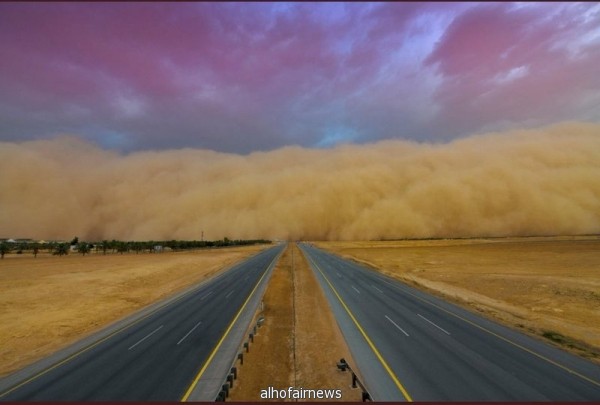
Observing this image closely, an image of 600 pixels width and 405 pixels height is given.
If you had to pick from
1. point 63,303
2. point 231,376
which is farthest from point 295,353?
point 63,303

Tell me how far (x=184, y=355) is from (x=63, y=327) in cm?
1244

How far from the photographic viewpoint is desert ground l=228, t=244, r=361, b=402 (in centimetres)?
1296

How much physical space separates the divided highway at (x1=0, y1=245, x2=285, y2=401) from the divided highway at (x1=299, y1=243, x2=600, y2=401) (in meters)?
7.71

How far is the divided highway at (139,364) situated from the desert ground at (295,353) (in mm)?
2373

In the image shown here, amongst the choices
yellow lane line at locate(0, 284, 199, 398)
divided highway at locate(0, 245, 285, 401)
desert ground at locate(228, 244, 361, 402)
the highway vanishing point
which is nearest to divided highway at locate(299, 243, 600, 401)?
the highway vanishing point

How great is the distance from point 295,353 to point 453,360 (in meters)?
7.16

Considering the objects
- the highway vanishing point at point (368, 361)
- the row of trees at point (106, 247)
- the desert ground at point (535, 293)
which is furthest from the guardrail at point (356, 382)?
the row of trees at point (106, 247)

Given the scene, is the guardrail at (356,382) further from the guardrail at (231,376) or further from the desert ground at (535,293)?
the desert ground at (535,293)

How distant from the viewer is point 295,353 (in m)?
16.4

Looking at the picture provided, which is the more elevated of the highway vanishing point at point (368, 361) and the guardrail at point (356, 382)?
the guardrail at point (356, 382)

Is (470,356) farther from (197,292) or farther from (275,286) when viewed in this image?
(197,292)

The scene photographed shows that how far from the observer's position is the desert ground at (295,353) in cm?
1296

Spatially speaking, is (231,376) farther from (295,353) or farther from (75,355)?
(75,355)

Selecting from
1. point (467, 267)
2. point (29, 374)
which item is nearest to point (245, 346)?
point (29, 374)
